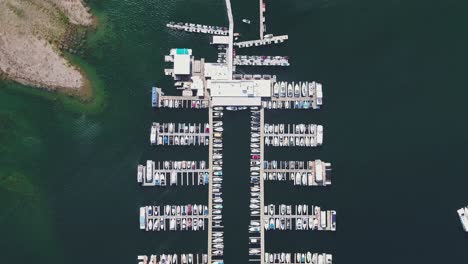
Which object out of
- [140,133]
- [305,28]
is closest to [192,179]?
[140,133]

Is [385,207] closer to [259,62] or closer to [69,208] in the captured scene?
[259,62]

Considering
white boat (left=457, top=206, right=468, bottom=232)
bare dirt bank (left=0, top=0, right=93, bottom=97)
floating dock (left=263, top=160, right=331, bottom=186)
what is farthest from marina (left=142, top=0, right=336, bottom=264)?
white boat (left=457, top=206, right=468, bottom=232)

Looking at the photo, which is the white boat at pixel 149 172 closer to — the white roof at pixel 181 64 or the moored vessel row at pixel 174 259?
the moored vessel row at pixel 174 259

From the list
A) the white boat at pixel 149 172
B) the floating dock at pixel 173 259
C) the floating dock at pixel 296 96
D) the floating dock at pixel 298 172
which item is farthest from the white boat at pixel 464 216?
the white boat at pixel 149 172

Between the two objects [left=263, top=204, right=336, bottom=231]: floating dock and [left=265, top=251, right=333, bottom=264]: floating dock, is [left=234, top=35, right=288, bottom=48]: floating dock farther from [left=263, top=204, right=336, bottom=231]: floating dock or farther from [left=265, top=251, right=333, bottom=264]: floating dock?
[left=265, top=251, right=333, bottom=264]: floating dock

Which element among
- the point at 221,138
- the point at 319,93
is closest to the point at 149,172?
the point at 221,138
